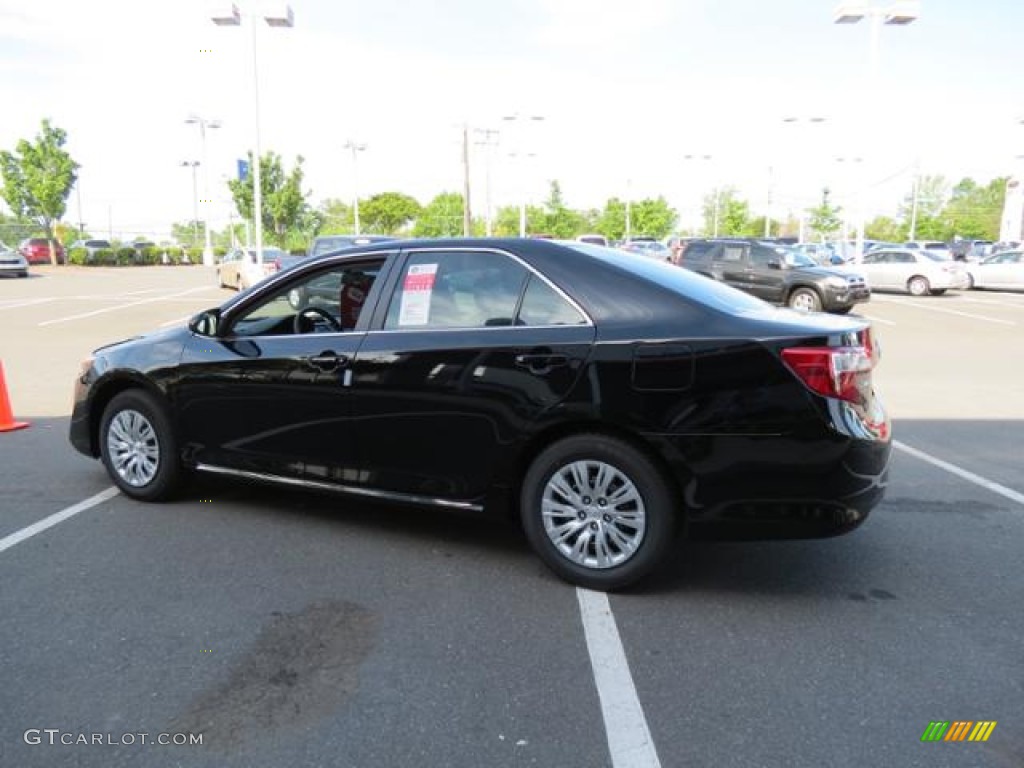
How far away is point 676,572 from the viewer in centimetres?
418

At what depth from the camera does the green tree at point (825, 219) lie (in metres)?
79.9

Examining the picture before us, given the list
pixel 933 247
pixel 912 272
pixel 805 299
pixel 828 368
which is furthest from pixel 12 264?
pixel 933 247

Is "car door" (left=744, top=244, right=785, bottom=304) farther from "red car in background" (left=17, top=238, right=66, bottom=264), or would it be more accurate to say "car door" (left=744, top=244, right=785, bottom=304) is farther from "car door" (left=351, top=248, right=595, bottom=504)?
"red car in background" (left=17, top=238, right=66, bottom=264)

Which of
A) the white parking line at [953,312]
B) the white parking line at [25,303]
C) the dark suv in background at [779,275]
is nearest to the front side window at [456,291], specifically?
the dark suv in background at [779,275]

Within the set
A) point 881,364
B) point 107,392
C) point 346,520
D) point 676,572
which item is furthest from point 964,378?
point 107,392

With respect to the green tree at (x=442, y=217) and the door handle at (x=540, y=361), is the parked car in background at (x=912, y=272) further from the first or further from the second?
the green tree at (x=442, y=217)

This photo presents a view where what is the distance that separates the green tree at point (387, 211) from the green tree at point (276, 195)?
29.9 meters

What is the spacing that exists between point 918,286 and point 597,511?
25119 millimetres

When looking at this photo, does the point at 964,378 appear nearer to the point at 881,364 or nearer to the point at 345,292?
the point at 881,364

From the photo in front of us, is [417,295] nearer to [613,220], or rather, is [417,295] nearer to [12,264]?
[12,264]

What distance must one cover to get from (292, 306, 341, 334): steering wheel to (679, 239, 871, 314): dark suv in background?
593 inches

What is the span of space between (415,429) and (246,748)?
1814 millimetres

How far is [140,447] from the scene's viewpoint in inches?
204

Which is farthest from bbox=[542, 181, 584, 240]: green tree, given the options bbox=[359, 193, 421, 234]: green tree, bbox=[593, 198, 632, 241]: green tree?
bbox=[359, 193, 421, 234]: green tree
